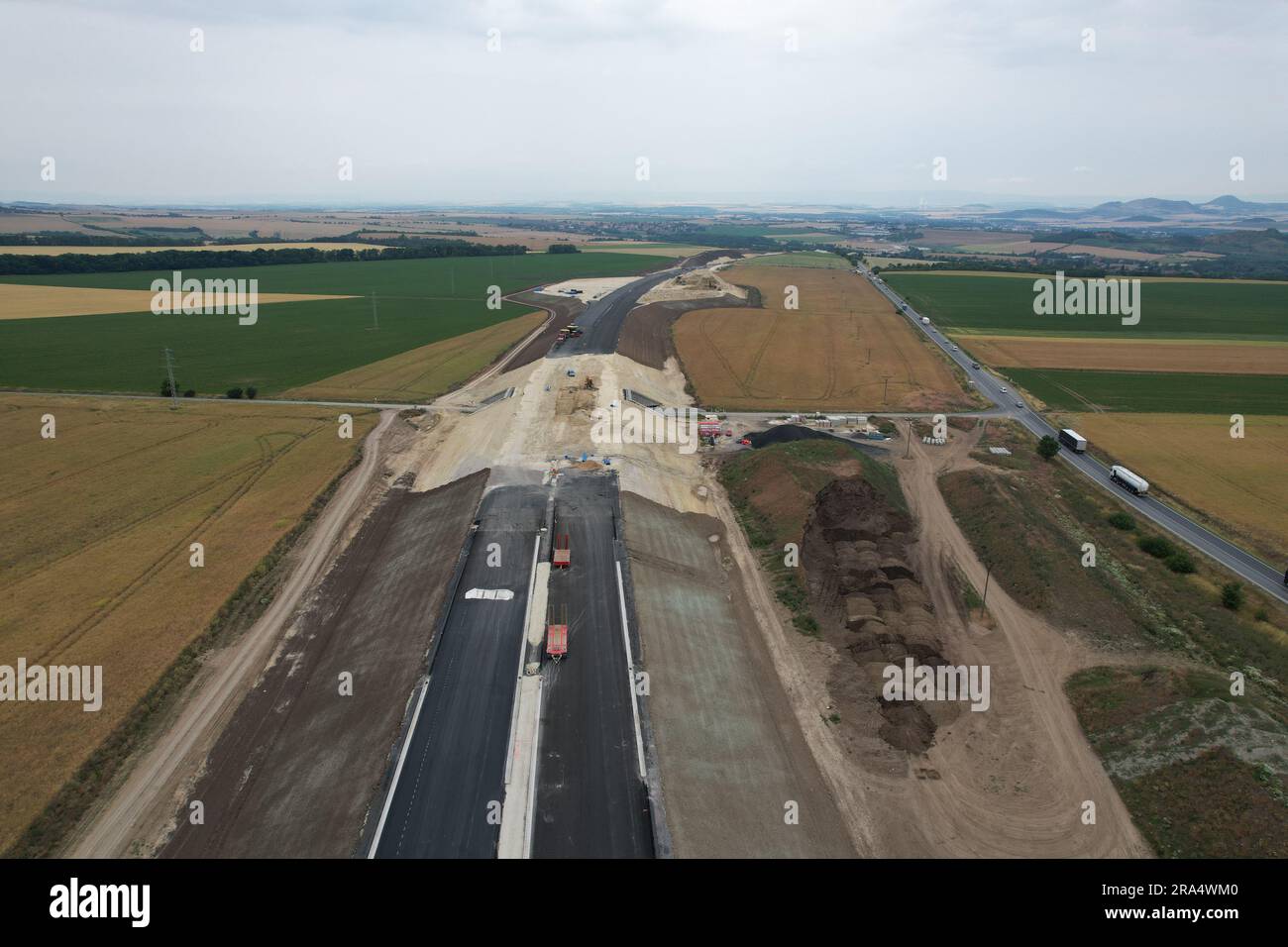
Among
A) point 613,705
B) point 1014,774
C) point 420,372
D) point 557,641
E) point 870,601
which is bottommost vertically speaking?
point 1014,774

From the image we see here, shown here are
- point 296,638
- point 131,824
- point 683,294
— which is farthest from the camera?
point 683,294

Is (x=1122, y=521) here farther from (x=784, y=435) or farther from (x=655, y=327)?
(x=655, y=327)

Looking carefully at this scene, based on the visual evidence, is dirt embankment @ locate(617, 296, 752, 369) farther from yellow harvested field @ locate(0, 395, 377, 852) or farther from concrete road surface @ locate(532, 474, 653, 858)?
concrete road surface @ locate(532, 474, 653, 858)

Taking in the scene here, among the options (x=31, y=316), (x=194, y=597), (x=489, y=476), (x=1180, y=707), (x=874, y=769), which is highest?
(x=31, y=316)

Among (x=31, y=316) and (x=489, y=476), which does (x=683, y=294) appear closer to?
(x=489, y=476)

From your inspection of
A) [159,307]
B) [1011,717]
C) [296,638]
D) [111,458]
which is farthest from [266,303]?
[1011,717]

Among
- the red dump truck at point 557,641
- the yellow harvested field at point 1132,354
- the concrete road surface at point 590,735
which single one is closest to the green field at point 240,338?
the concrete road surface at point 590,735

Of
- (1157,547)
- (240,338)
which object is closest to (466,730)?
(1157,547)
